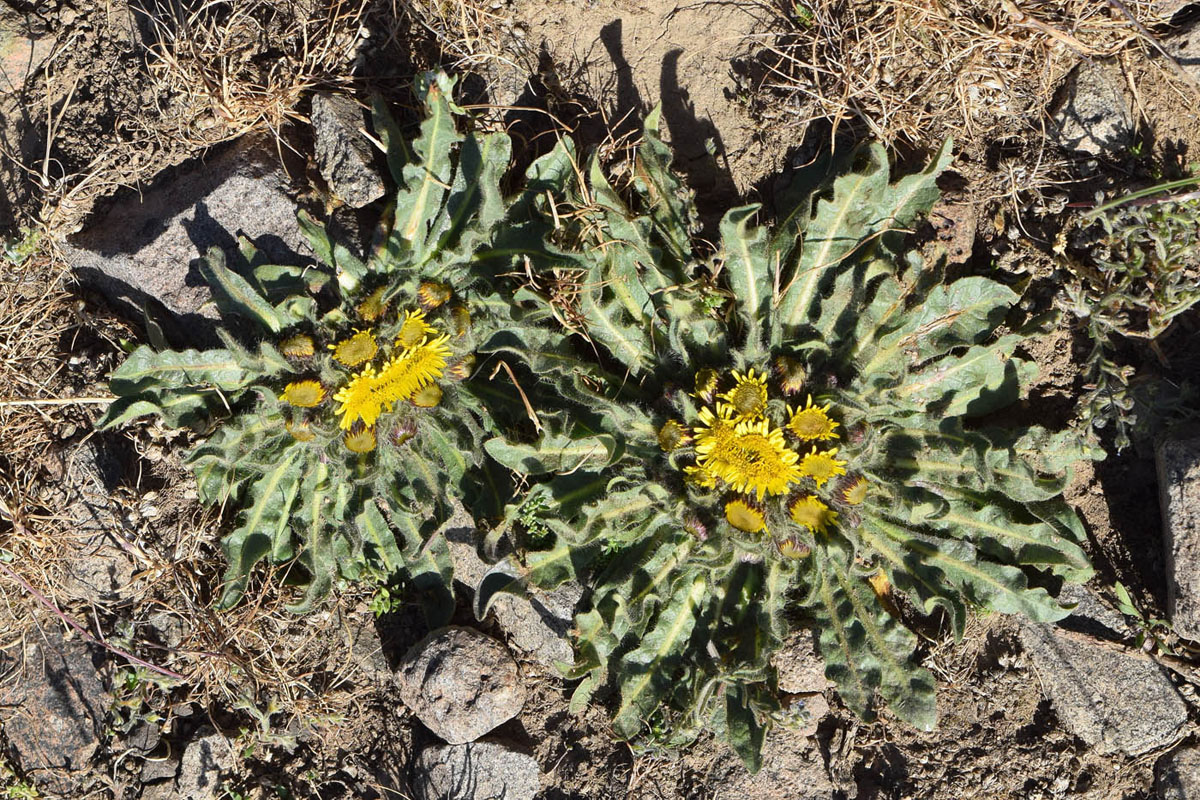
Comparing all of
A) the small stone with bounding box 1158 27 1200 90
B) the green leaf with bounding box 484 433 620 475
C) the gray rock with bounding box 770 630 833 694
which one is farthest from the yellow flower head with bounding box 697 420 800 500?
the small stone with bounding box 1158 27 1200 90

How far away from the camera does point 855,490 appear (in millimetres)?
4238

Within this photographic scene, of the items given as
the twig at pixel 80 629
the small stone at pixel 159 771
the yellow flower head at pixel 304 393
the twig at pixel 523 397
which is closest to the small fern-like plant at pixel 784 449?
the twig at pixel 523 397

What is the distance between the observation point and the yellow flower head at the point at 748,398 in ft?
13.9

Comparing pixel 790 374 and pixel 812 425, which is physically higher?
pixel 790 374

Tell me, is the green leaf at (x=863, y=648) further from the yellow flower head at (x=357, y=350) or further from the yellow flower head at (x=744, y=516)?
the yellow flower head at (x=357, y=350)

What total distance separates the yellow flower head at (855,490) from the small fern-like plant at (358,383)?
1.76m

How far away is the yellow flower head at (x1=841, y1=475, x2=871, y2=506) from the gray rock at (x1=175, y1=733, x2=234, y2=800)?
152 inches

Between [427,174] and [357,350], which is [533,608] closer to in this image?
[357,350]

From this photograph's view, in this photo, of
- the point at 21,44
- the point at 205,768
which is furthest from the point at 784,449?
the point at 21,44

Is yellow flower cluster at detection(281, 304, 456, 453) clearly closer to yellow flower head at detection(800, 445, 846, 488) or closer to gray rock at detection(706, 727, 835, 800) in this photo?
yellow flower head at detection(800, 445, 846, 488)

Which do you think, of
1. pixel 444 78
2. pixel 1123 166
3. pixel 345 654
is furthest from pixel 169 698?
pixel 1123 166

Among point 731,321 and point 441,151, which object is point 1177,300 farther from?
point 441,151

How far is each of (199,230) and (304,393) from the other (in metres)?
1.27

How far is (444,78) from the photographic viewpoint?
15.4ft
